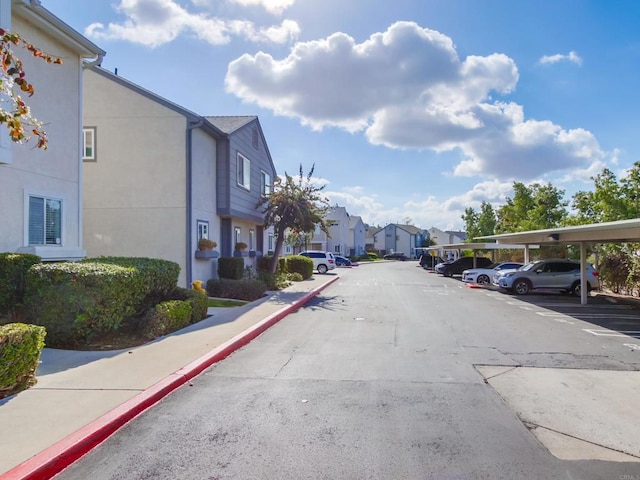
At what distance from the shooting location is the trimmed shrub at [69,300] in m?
7.96

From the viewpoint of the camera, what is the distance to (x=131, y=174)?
52.3 feet

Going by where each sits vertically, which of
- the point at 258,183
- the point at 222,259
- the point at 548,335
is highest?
the point at 258,183

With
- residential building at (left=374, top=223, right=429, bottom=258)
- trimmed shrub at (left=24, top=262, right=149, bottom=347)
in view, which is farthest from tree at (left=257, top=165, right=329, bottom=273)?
residential building at (left=374, top=223, right=429, bottom=258)

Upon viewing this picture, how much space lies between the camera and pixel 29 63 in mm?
9789

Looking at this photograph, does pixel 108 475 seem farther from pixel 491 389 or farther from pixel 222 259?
pixel 222 259

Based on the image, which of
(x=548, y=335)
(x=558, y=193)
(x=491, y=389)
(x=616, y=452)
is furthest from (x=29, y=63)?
(x=558, y=193)

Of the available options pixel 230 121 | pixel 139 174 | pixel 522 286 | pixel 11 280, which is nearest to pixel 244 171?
pixel 230 121

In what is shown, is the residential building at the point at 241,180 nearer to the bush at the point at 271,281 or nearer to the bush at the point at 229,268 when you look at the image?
the bush at the point at 229,268

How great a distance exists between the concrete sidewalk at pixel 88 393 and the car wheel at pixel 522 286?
49.5 feet

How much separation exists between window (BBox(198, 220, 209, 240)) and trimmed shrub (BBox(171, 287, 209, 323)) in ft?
17.6

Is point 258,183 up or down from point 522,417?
up

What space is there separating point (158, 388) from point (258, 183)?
59.5 ft

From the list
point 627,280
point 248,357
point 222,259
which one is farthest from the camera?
point 627,280

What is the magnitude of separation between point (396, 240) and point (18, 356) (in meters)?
110
